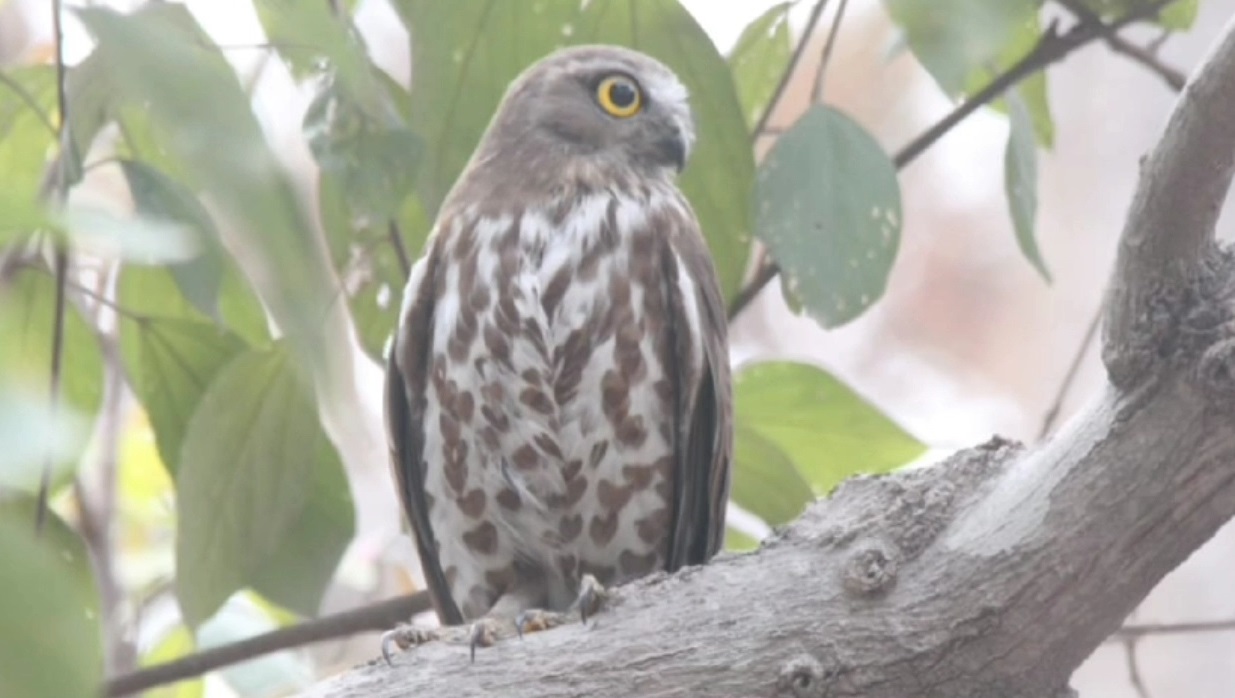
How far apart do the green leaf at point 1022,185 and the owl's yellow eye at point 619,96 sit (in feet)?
2.52

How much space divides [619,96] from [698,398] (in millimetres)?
712

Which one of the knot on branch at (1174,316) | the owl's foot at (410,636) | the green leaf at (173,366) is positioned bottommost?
the owl's foot at (410,636)

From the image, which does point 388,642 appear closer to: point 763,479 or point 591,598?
point 591,598

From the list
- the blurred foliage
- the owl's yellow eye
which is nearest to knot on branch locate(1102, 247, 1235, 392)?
the blurred foliage

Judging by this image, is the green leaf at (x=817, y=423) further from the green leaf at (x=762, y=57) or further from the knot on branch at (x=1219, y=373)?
the knot on branch at (x=1219, y=373)

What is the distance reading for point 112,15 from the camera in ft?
2.05

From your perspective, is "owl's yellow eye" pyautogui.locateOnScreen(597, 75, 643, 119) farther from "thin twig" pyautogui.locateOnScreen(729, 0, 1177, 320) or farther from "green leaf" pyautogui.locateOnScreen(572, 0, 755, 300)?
"thin twig" pyautogui.locateOnScreen(729, 0, 1177, 320)

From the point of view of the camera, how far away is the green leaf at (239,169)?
55cm

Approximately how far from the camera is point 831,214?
2.58 metres

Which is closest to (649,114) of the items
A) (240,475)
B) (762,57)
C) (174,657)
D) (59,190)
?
(762,57)

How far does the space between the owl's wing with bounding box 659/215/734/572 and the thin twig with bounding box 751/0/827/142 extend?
0.87ft

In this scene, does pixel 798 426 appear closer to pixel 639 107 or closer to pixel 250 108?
pixel 639 107

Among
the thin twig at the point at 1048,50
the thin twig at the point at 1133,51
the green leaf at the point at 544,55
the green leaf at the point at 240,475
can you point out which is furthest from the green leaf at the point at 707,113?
the green leaf at the point at 240,475

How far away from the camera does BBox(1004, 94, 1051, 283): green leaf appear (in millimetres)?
2744
